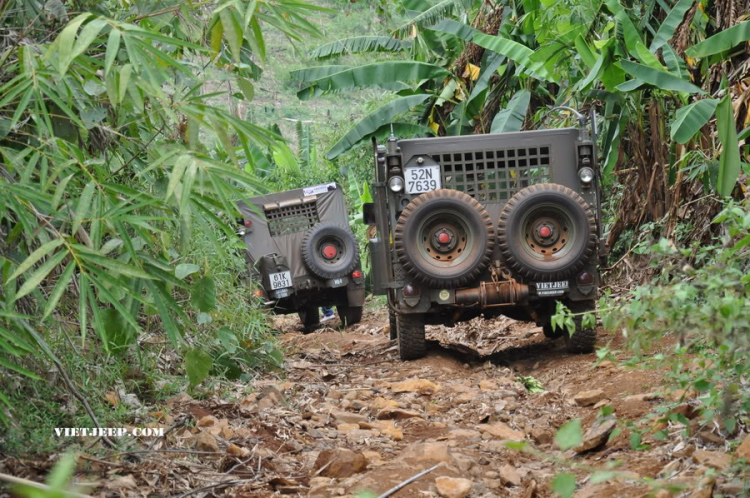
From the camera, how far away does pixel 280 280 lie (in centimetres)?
1289

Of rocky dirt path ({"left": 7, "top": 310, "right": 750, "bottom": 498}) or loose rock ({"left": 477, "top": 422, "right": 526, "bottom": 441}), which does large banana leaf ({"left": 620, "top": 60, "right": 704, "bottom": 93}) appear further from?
loose rock ({"left": 477, "top": 422, "right": 526, "bottom": 441})

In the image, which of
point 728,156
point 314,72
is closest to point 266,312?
point 728,156

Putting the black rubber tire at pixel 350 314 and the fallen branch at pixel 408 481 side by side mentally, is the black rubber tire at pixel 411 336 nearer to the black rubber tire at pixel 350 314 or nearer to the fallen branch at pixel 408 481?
the fallen branch at pixel 408 481

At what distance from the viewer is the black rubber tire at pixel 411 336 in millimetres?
8359

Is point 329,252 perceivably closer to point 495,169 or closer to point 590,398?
point 495,169

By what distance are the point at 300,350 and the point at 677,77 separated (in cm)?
502

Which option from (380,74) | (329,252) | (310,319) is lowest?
(310,319)

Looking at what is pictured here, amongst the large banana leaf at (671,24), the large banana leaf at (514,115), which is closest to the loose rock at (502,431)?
the large banana leaf at (671,24)

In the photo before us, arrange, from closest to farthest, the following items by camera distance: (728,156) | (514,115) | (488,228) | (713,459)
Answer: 1. (713,459)
2. (728,156)
3. (488,228)
4. (514,115)

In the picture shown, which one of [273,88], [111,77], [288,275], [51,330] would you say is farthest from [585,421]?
[273,88]

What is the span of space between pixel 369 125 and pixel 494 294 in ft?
20.0

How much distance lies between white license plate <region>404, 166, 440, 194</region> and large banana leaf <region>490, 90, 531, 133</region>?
3.91 metres

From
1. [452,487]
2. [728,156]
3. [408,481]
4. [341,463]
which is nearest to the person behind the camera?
[408,481]

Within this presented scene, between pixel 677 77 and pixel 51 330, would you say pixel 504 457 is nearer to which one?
pixel 51 330
